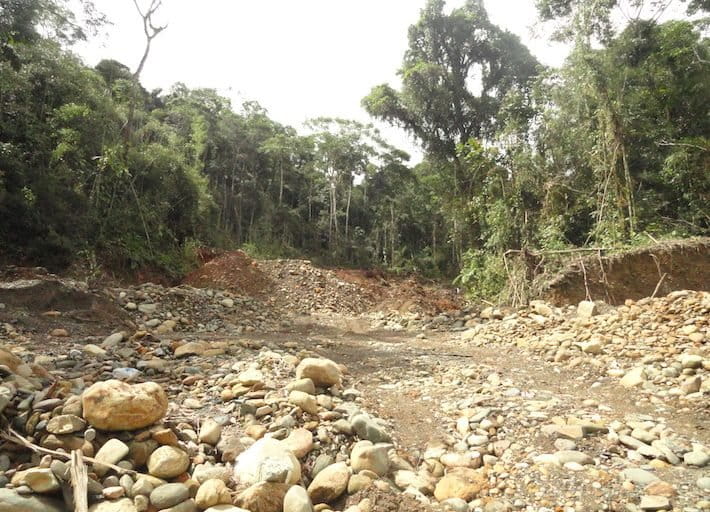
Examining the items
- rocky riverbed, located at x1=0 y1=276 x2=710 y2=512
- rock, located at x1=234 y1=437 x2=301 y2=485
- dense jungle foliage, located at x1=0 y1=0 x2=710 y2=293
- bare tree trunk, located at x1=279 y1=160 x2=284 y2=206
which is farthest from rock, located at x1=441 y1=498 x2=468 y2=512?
bare tree trunk, located at x1=279 y1=160 x2=284 y2=206

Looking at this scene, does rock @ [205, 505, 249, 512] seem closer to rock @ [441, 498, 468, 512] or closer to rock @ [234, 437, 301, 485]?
rock @ [234, 437, 301, 485]

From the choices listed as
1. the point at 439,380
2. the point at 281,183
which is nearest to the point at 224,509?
the point at 439,380

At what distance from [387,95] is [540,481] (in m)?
16.5

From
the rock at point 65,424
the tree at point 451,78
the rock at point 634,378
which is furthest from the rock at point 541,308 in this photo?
the tree at point 451,78

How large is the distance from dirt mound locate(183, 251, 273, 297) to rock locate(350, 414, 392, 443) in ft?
A: 28.8

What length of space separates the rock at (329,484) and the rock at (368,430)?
1.30ft

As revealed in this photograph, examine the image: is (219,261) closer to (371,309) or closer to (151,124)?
(371,309)

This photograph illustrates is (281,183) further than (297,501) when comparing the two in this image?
Yes

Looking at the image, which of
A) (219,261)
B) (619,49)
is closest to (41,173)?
(219,261)

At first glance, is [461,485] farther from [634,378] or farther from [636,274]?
[636,274]

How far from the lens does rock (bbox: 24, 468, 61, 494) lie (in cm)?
152

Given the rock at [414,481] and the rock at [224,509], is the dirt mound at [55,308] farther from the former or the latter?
the rock at [414,481]

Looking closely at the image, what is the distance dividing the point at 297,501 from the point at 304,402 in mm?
806

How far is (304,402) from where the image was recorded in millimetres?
2492
